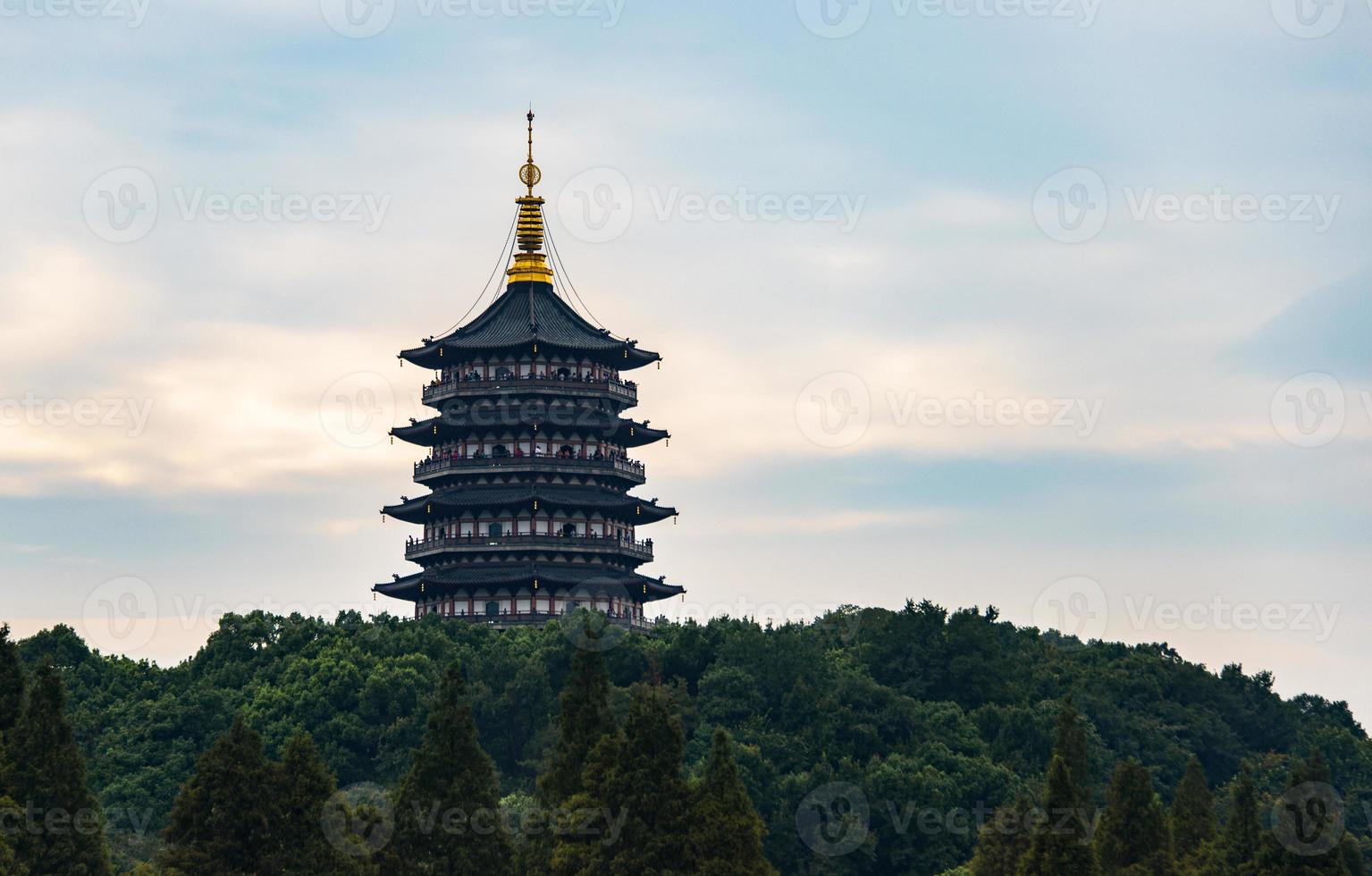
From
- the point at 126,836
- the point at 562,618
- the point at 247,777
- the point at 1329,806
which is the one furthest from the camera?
the point at 562,618

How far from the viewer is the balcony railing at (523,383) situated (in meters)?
110

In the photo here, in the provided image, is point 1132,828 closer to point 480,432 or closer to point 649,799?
point 649,799

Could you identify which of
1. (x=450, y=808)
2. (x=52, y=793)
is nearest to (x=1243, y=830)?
(x=450, y=808)

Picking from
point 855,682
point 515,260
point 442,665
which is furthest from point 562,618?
point 515,260

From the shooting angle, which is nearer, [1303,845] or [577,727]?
[1303,845]

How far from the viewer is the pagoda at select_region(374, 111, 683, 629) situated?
108062 mm

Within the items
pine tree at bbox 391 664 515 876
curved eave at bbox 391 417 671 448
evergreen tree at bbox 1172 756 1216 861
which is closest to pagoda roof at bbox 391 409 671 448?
curved eave at bbox 391 417 671 448

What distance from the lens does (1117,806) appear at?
2854 inches

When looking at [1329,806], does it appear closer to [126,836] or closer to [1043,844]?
[1043,844]

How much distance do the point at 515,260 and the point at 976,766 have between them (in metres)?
34.8

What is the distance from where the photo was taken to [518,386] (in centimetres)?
11025

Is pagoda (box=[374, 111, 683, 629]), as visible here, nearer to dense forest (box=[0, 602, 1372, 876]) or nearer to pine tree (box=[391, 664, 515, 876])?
dense forest (box=[0, 602, 1372, 876])

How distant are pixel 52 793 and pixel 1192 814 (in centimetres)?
3535

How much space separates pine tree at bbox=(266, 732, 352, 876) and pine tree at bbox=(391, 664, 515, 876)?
2.47 m
